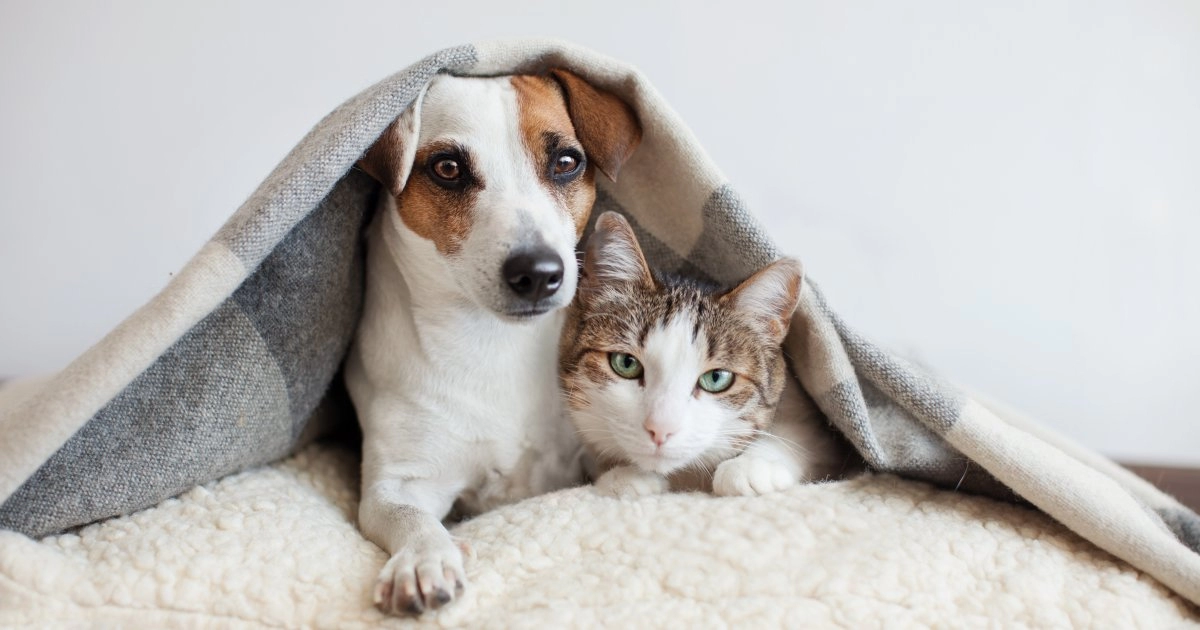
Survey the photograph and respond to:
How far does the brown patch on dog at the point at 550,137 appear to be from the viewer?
1294 mm

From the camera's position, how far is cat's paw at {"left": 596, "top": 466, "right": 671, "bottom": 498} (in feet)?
4.22

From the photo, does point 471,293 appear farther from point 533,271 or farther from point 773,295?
point 773,295

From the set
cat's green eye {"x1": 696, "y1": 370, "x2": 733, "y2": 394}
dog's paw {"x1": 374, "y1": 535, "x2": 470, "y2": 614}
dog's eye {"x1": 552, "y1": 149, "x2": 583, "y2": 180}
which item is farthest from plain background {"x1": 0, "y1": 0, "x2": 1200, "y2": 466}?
dog's paw {"x1": 374, "y1": 535, "x2": 470, "y2": 614}

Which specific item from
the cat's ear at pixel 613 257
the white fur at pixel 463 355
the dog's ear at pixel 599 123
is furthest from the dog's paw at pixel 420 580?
the dog's ear at pixel 599 123

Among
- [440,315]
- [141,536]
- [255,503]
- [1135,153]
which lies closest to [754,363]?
[440,315]

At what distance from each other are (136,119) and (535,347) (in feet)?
3.98

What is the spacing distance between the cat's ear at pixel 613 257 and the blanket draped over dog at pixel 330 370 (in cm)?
13

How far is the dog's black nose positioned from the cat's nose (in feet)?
0.77

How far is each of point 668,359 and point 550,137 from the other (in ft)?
1.19

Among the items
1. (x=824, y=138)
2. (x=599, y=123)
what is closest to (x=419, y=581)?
(x=599, y=123)

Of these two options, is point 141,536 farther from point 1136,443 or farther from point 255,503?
point 1136,443

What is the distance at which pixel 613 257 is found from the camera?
1378 millimetres

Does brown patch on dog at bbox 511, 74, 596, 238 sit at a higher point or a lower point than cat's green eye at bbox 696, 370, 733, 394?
Result: higher

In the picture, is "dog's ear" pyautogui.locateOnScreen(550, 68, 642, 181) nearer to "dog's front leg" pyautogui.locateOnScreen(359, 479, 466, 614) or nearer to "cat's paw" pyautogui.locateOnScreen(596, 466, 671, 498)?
"cat's paw" pyautogui.locateOnScreen(596, 466, 671, 498)
